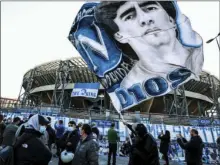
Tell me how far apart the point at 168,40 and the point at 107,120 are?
7.16 m

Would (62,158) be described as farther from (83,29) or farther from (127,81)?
(83,29)

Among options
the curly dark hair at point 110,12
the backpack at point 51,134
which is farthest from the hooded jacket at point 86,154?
the curly dark hair at point 110,12

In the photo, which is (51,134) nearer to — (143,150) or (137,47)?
(137,47)

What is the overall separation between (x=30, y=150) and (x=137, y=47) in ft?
23.6

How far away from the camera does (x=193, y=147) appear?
19.2ft

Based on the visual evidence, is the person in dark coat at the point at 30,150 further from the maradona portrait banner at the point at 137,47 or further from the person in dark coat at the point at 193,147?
the maradona portrait banner at the point at 137,47

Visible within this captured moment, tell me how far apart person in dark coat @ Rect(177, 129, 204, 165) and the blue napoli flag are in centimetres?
2880

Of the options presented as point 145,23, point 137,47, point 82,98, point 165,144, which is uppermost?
point 82,98

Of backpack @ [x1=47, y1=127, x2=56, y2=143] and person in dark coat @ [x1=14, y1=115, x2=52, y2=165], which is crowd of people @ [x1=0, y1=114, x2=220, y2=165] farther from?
backpack @ [x1=47, y1=127, x2=56, y2=143]

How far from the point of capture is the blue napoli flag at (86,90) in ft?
114

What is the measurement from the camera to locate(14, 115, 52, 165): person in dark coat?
315 centimetres

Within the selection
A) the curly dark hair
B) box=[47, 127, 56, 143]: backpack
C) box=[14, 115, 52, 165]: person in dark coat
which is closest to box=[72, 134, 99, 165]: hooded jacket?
box=[14, 115, 52, 165]: person in dark coat

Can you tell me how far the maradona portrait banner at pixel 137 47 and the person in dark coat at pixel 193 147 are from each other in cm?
303

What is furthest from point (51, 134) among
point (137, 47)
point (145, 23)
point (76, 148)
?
point (76, 148)
